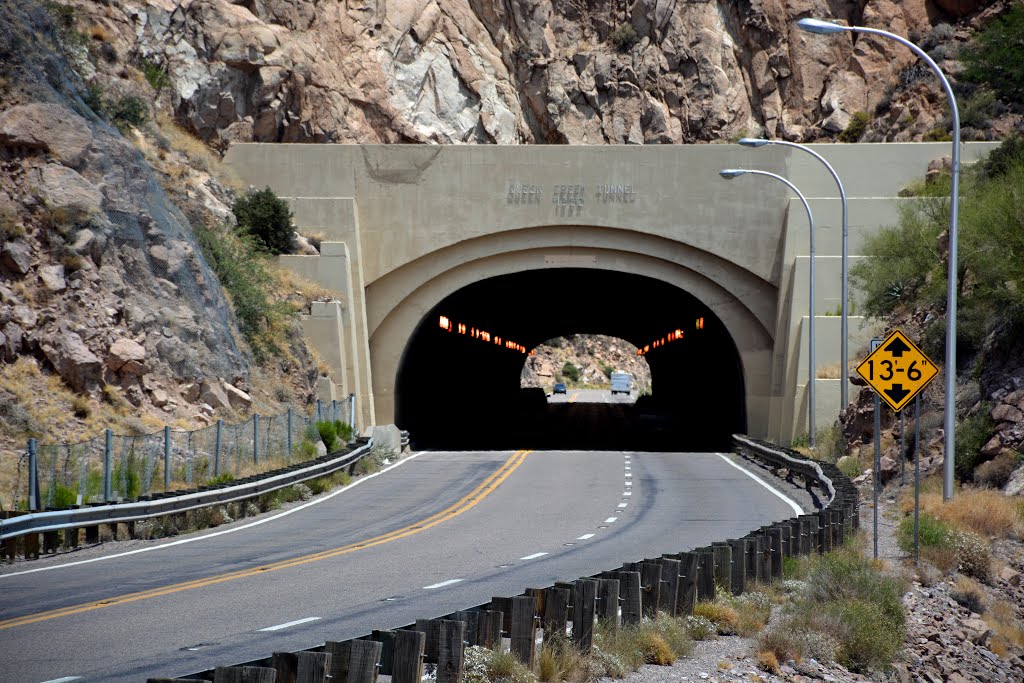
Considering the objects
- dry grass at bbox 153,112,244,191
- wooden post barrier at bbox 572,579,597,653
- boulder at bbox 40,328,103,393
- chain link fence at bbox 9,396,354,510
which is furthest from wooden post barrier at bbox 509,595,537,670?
dry grass at bbox 153,112,244,191

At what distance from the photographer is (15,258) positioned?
2566 centimetres

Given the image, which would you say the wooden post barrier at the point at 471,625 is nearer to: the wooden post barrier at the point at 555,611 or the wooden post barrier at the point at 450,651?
the wooden post barrier at the point at 450,651

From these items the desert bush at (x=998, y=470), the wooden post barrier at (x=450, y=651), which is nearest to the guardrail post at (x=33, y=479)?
the wooden post barrier at (x=450, y=651)

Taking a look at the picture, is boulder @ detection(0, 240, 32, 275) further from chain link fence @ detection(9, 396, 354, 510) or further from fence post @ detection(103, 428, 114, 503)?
fence post @ detection(103, 428, 114, 503)

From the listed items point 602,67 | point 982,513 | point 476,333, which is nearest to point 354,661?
point 982,513

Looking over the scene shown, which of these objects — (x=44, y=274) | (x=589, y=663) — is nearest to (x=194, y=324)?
(x=44, y=274)

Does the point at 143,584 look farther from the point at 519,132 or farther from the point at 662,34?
the point at 662,34

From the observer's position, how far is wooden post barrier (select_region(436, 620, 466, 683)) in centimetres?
809

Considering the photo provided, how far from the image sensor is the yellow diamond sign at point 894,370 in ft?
54.6

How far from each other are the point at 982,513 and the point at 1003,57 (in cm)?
3179

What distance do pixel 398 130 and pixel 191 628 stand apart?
52.1 meters

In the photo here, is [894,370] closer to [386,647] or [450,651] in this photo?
[450,651]

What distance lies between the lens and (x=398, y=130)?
6119cm

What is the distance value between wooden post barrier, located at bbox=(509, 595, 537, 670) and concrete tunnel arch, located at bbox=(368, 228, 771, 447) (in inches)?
1436
